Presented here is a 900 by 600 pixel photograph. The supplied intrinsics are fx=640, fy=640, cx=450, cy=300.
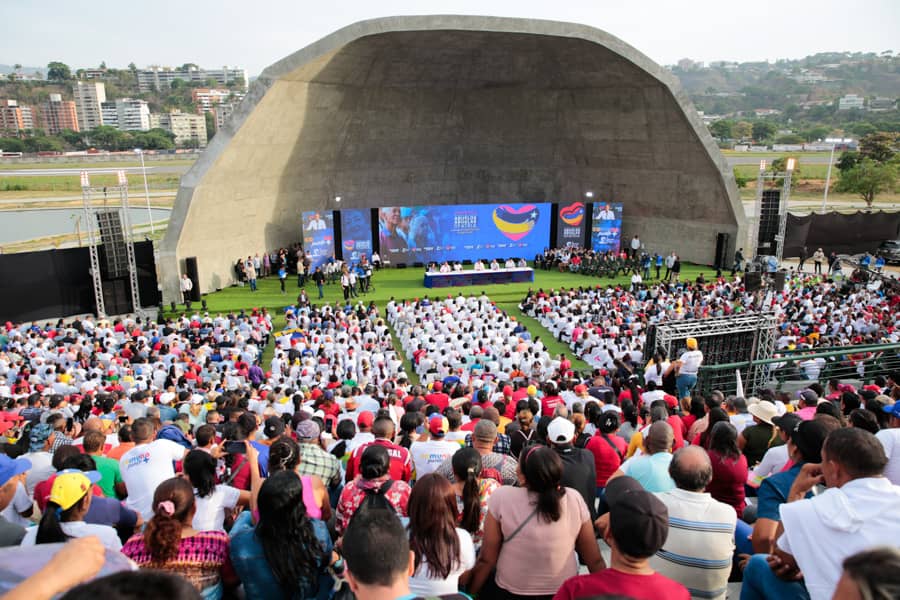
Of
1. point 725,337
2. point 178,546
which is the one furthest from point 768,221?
point 178,546

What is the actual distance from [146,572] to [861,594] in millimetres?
2106

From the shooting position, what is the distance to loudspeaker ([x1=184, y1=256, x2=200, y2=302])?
23.0m

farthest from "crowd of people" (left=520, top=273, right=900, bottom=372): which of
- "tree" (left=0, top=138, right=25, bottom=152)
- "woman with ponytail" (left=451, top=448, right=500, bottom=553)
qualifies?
"tree" (left=0, top=138, right=25, bottom=152)

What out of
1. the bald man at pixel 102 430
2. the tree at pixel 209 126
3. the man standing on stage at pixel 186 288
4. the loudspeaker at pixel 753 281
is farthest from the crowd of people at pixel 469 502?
the tree at pixel 209 126

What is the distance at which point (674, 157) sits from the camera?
2842 centimetres

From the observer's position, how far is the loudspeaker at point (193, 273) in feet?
75.4

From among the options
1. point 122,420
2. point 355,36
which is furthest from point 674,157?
point 122,420

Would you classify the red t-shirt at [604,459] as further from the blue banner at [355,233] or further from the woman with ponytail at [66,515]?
the blue banner at [355,233]

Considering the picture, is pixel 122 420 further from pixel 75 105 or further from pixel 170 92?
pixel 170 92

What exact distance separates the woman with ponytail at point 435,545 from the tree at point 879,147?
59950 mm

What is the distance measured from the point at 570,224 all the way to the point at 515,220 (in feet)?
8.91

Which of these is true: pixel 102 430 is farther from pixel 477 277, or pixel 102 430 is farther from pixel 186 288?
pixel 477 277

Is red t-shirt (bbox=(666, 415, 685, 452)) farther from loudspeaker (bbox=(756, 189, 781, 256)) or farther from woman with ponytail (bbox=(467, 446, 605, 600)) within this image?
loudspeaker (bbox=(756, 189, 781, 256))

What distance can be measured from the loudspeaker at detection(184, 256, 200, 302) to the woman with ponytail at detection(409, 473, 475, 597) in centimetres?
2163
